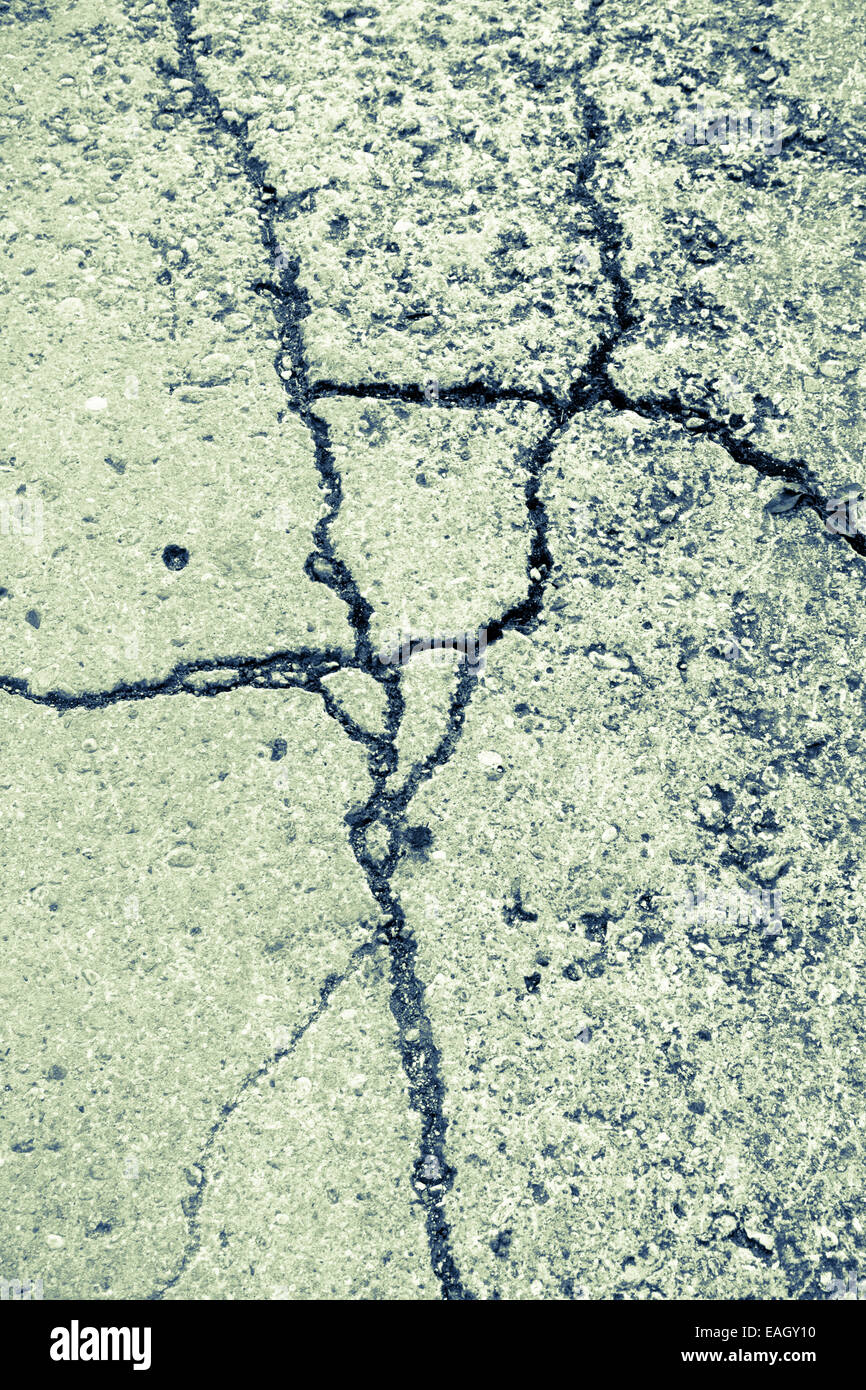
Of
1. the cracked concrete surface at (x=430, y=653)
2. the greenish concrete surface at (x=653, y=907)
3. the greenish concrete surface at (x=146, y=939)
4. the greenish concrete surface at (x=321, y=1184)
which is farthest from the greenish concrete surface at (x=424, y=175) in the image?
the greenish concrete surface at (x=321, y=1184)

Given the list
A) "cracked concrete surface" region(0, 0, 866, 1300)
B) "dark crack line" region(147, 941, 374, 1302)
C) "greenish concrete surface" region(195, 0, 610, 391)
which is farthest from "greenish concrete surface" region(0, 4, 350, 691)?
"dark crack line" region(147, 941, 374, 1302)

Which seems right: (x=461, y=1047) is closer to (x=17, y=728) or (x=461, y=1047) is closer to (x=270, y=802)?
(x=270, y=802)

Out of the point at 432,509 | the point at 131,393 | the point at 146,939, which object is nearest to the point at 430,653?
the point at 432,509

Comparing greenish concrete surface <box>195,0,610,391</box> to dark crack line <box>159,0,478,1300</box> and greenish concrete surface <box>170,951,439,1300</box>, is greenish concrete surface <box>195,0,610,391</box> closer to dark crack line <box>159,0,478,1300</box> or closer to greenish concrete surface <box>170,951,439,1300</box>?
dark crack line <box>159,0,478,1300</box>

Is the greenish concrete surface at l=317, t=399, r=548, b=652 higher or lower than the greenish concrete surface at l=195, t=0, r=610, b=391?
lower

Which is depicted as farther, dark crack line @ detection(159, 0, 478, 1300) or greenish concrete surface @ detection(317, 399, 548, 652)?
greenish concrete surface @ detection(317, 399, 548, 652)

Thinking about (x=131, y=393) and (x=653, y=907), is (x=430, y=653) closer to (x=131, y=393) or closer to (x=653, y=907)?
(x=653, y=907)
